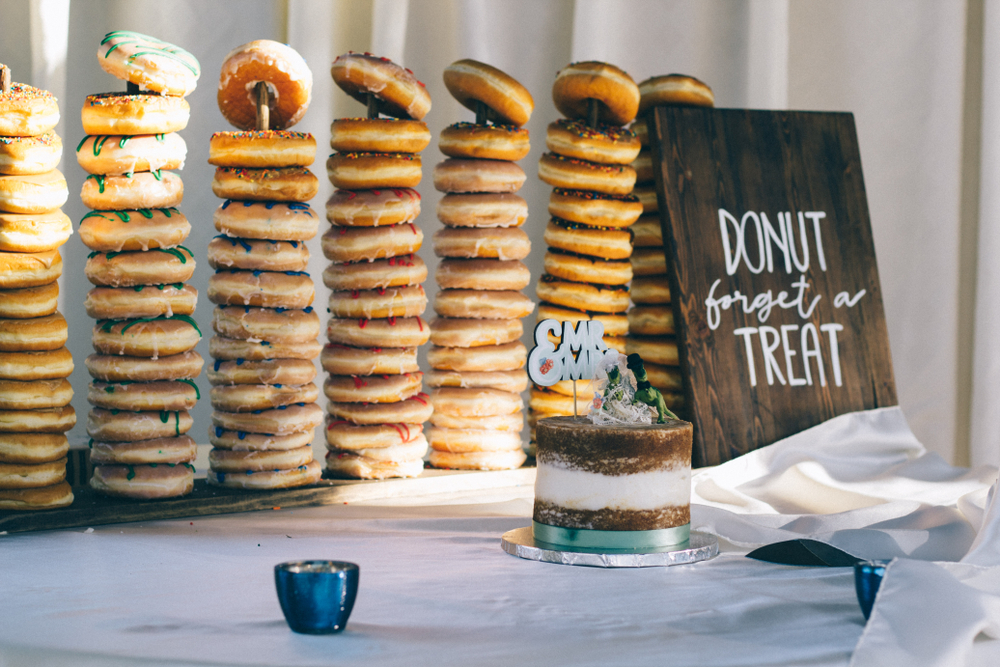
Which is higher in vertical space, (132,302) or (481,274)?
(481,274)

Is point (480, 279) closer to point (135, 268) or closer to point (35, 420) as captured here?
point (135, 268)

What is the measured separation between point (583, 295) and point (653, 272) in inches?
8.6

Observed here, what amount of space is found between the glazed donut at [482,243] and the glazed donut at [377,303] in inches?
6.1

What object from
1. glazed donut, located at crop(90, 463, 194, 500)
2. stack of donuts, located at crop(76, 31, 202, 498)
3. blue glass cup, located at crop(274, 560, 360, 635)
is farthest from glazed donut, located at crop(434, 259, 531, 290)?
blue glass cup, located at crop(274, 560, 360, 635)

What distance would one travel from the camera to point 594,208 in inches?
81.4

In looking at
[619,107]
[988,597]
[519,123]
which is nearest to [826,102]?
[619,107]

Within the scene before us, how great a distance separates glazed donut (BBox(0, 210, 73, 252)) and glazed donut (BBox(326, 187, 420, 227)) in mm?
490

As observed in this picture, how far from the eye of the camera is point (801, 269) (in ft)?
7.47

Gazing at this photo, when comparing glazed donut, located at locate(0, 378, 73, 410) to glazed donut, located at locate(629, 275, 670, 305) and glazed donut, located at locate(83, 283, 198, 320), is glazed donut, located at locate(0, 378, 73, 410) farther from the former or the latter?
glazed donut, located at locate(629, 275, 670, 305)

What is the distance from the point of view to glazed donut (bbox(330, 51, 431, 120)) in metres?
1.86

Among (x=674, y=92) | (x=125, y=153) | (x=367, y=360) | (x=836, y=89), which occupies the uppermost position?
(x=836, y=89)

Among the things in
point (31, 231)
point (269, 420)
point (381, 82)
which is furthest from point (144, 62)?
point (269, 420)

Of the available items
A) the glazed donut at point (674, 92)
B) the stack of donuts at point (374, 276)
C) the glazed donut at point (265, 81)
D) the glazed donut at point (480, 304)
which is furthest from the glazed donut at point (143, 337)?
the glazed donut at point (674, 92)

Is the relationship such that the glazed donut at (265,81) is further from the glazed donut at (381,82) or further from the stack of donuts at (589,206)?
the stack of donuts at (589,206)
